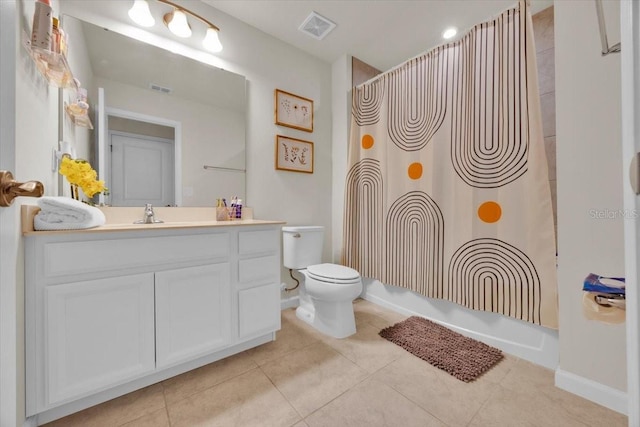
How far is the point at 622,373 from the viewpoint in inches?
44.1

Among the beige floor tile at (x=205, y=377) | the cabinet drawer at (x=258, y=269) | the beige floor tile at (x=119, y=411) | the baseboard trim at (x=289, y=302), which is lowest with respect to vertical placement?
the beige floor tile at (x=119, y=411)

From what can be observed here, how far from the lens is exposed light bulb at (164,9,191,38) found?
172 cm

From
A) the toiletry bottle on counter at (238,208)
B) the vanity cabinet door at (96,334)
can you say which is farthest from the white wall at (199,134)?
the vanity cabinet door at (96,334)

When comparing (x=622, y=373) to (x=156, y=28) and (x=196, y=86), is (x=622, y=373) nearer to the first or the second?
(x=196, y=86)

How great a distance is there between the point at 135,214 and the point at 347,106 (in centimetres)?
203

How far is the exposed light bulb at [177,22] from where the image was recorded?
5.65 ft

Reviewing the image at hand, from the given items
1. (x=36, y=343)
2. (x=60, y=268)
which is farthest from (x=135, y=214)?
(x=36, y=343)

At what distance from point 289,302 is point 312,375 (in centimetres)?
94

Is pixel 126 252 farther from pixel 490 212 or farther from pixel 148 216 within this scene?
pixel 490 212

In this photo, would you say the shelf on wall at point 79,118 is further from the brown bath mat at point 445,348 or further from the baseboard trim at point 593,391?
the baseboard trim at point 593,391

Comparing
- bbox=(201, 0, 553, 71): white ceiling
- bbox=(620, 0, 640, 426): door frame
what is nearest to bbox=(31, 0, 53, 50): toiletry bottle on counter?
bbox=(201, 0, 553, 71): white ceiling

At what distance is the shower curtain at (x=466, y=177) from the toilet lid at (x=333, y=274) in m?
0.53

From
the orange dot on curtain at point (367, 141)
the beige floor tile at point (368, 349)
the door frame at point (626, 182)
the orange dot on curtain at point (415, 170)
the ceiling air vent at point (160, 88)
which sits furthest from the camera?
the orange dot on curtain at point (367, 141)

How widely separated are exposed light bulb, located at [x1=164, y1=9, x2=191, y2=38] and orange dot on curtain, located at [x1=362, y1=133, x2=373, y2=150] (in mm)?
1602
